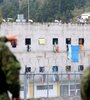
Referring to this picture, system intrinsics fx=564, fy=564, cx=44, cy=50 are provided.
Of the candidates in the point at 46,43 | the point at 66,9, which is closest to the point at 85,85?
the point at 46,43

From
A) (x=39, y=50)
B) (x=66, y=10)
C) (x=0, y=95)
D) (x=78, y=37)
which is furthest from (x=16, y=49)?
(x=66, y=10)

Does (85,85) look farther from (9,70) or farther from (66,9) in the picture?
(66,9)

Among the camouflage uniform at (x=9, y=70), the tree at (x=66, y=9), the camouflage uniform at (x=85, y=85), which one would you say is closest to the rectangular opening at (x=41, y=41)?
the camouflage uniform at (x=9, y=70)

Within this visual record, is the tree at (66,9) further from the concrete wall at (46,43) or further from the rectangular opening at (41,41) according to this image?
the rectangular opening at (41,41)

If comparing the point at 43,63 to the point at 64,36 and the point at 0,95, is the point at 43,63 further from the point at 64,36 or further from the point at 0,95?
the point at 0,95

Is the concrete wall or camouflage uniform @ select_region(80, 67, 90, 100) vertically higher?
camouflage uniform @ select_region(80, 67, 90, 100)

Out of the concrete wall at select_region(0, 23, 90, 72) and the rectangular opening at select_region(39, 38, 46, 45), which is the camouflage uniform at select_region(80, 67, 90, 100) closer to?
the concrete wall at select_region(0, 23, 90, 72)

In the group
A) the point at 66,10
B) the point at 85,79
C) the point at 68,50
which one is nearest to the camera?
the point at 85,79

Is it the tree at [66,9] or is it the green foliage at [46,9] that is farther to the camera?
the tree at [66,9]

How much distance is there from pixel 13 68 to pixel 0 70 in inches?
5.0

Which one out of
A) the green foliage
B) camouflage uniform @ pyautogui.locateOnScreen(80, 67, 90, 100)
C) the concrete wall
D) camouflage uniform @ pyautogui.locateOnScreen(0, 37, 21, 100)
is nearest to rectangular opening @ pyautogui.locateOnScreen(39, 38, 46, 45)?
the concrete wall

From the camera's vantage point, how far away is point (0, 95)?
538 centimetres

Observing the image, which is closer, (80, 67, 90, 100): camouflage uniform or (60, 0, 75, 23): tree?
(80, 67, 90, 100): camouflage uniform

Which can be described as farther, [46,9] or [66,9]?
[66,9]
